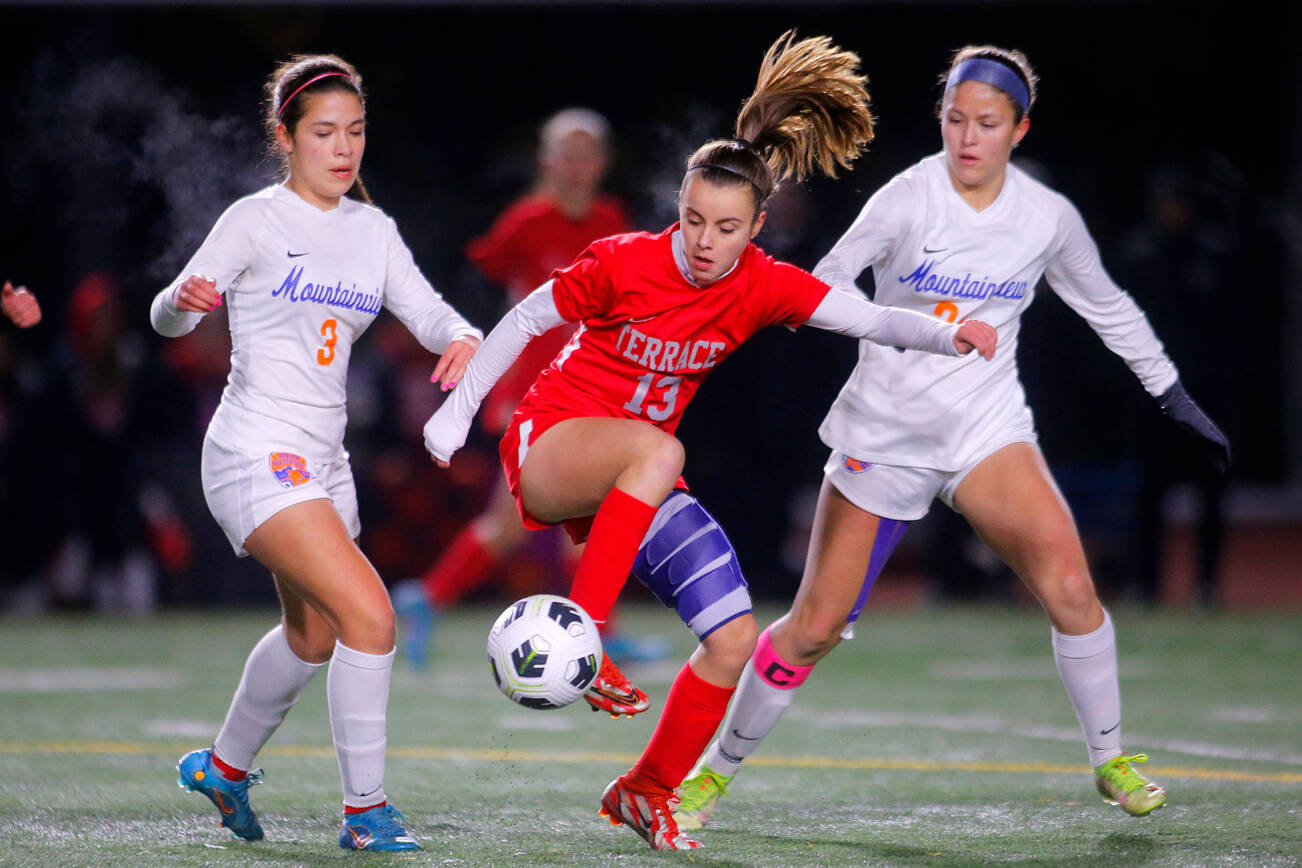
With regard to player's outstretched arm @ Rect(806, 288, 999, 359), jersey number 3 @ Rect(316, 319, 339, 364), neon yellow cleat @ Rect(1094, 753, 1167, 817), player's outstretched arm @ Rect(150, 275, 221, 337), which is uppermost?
player's outstretched arm @ Rect(806, 288, 999, 359)

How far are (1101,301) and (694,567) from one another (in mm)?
1469

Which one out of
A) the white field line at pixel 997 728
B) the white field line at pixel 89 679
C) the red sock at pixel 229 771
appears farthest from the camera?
the white field line at pixel 89 679

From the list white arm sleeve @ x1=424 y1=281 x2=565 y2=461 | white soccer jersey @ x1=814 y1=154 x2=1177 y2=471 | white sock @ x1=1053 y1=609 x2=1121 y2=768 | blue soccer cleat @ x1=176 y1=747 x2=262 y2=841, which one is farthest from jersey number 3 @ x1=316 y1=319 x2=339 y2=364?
white sock @ x1=1053 y1=609 x2=1121 y2=768

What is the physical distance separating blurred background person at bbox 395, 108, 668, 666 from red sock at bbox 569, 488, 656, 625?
11.9 ft

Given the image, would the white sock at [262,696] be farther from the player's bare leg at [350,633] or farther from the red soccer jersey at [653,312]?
the red soccer jersey at [653,312]

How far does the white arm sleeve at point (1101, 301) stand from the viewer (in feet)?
15.0

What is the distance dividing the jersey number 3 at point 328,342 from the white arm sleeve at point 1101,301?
1950mm

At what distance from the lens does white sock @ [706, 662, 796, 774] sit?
4480 mm

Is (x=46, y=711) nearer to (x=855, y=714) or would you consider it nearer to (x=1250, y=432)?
(x=855, y=714)

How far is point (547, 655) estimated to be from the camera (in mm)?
3713

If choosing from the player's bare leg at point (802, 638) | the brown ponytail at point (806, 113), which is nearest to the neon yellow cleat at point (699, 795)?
the player's bare leg at point (802, 638)

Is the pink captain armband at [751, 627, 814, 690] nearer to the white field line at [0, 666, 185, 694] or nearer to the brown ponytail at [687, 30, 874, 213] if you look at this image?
the brown ponytail at [687, 30, 874, 213]

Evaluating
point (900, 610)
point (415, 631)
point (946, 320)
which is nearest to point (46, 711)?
point (415, 631)

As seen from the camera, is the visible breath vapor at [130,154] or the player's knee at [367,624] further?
the visible breath vapor at [130,154]
